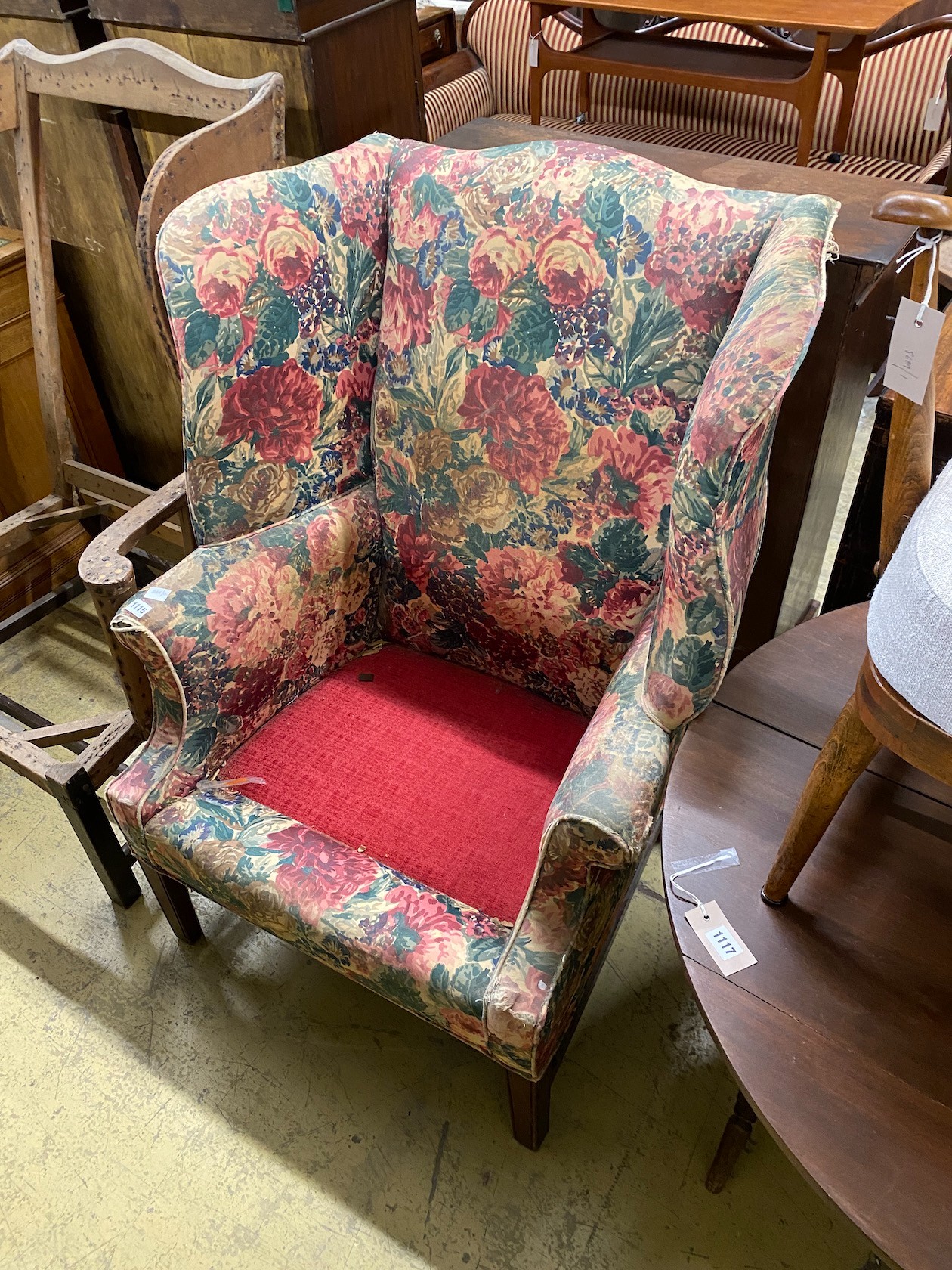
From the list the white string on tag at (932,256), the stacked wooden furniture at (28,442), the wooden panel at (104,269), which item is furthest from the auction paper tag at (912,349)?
the stacked wooden furniture at (28,442)

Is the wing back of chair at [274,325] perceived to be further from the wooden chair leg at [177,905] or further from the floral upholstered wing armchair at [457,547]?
the wooden chair leg at [177,905]

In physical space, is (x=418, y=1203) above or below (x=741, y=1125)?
below

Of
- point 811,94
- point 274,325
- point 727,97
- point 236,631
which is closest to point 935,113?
point 811,94

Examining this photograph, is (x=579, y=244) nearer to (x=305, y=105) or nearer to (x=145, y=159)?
(x=305, y=105)

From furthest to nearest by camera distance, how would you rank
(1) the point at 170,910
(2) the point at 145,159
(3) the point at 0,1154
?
1. (2) the point at 145,159
2. (1) the point at 170,910
3. (3) the point at 0,1154

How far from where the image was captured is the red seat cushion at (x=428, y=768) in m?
1.11

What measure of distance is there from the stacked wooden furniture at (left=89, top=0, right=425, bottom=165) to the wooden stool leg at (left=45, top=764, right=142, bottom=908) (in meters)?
Answer: 1.01

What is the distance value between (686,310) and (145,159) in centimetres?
109

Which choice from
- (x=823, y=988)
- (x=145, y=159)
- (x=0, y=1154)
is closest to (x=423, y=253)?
(x=145, y=159)

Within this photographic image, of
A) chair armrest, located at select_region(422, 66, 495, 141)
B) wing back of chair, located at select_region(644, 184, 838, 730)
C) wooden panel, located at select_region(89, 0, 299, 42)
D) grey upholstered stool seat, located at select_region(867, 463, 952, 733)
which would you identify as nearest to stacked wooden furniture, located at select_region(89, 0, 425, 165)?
wooden panel, located at select_region(89, 0, 299, 42)

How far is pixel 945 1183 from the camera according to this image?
0.69m

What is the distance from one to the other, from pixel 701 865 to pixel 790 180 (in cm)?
104

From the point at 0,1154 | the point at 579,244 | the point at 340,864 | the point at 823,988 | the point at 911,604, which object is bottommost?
the point at 0,1154

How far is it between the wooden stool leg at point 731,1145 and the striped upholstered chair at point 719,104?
2542 millimetres
